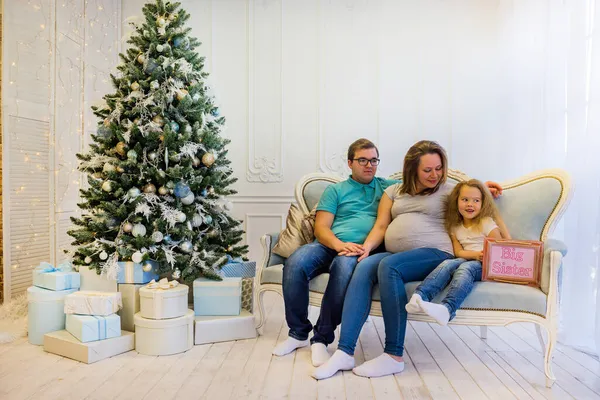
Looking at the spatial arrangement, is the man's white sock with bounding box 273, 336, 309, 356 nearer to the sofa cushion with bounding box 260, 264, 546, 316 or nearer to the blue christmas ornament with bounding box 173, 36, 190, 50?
the sofa cushion with bounding box 260, 264, 546, 316

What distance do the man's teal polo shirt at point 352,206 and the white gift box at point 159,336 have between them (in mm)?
936

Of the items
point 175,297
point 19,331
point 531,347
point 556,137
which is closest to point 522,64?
point 556,137

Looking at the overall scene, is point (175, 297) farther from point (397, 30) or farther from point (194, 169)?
point (397, 30)

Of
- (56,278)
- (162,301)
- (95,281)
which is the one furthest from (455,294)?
(56,278)

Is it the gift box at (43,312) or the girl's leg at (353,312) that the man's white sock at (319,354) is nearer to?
the girl's leg at (353,312)

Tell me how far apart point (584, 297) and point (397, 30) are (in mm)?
2701

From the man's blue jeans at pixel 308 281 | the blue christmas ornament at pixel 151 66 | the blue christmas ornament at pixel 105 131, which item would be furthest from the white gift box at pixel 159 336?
the blue christmas ornament at pixel 151 66

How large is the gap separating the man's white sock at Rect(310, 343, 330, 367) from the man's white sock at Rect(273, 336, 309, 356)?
145 mm

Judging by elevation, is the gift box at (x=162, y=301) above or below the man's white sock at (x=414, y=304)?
below

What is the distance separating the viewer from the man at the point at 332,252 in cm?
255

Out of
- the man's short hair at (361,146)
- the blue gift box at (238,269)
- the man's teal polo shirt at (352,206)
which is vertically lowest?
the blue gift box at (238,269)

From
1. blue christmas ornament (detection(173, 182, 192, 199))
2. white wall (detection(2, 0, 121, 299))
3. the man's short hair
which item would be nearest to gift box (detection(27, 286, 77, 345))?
blue christmas ornament (detection(173, 182, 192, 199))

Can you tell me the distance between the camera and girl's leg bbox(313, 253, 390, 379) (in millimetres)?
2361

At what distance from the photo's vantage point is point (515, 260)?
242 centimetres
